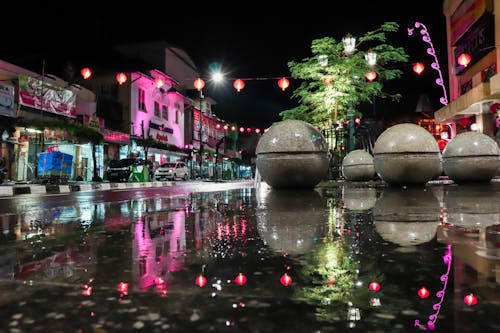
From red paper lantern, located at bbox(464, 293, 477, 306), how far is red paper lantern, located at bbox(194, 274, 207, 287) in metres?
1.05

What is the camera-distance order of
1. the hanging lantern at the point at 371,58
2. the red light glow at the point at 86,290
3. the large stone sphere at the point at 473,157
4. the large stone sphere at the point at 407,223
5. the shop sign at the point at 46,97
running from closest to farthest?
the red light glow at the point at 86,290 < the large stone sphere at the point at 407,223 < the large stone sphere at the point at 473,157 < the hanging lantern at the point at 371,58 < the shop sign at the point at 46,97

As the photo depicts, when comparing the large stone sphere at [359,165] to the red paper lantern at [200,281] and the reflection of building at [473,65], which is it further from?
the red paper lantern at [200,281]

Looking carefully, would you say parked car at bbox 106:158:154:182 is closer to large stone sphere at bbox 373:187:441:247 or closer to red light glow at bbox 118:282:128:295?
large stone sphere at bbox 373:187:441:247

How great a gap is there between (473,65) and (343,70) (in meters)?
16.0

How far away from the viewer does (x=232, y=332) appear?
47.4 inches

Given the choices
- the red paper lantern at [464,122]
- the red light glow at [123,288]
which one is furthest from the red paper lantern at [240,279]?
the red paper lantern at [464,122]

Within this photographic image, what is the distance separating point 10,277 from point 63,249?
72 cm

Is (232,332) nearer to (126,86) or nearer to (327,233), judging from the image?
(327,233)

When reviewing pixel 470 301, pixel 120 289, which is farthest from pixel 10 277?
pixel 470 301

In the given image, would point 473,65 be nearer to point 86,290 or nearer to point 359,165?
point 359,165

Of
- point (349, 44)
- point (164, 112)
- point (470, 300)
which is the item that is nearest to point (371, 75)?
point (349, 44)

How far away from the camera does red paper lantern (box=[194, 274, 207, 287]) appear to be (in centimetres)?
171

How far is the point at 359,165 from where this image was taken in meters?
13.5

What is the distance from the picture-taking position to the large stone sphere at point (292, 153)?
7383 mm
